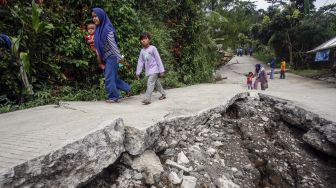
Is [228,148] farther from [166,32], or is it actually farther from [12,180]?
[166,32]

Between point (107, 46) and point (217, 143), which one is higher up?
point (107, 46)

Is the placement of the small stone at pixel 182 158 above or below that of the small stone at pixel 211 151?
above

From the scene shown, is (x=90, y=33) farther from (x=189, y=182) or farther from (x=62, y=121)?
(x=189, y=182)

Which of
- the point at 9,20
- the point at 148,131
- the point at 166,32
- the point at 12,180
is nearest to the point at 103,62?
the point at 9,20

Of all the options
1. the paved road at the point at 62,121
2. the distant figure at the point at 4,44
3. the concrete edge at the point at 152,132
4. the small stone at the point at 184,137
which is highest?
the distant figure at the point at 4,44

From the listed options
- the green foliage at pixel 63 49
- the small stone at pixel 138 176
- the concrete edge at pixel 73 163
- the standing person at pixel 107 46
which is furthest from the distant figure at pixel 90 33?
the small stone at pixel 138 176

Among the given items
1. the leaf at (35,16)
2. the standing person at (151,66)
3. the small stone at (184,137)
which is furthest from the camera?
the standing person at (151,66)

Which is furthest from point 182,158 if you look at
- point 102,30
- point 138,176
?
point 102,30

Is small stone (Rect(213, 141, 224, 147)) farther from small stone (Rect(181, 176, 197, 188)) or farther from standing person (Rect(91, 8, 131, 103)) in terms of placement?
standing person (Rect(91, 8, 131, 103))

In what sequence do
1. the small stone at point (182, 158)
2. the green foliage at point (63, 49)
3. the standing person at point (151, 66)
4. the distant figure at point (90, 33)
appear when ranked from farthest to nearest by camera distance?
the distant figure at point (90, 33), the standing person at point (151, 66), the green foliage at point (63, 49), the small stone at point (182, 158)

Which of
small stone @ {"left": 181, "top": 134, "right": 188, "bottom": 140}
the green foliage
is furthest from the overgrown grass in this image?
small stone @ {"left": 181, "top": 134, "right": 188, "bottom": 140}

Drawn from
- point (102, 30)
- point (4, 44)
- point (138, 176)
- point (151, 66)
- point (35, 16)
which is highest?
point (35, 16)

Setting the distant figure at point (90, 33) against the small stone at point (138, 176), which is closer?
the small stone at point (138, 176)

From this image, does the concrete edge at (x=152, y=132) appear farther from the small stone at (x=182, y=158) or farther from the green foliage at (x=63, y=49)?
the green foliage at (x=63, y=49)
